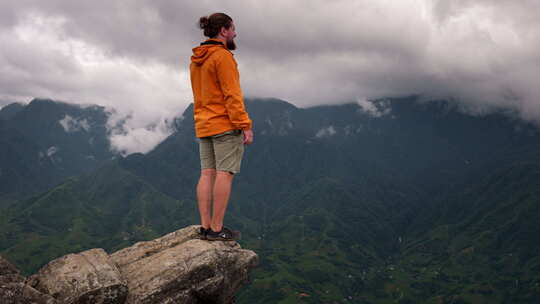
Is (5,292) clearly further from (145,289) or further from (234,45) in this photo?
(234,45)

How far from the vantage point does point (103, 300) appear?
9.34 meters

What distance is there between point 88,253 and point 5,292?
11.1ft

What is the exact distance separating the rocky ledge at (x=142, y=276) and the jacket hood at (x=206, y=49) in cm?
601

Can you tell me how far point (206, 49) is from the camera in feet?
36.2

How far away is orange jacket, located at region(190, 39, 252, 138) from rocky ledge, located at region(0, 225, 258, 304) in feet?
13.4

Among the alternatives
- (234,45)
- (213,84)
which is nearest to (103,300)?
(213,84)

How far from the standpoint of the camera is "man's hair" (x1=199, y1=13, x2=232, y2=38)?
Result: 11102 mm

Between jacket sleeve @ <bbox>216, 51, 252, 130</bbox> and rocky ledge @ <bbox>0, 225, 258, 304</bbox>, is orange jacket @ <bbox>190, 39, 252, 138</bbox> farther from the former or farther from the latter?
rocky ledge @ <bbox>0, 225, 258, 304</bbox>

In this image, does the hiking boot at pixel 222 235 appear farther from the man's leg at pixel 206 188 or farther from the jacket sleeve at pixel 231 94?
the jacket sleeve at pixel 231 94

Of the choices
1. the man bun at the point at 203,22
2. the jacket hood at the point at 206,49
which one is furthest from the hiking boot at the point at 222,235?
the man bun at the point at 203,22

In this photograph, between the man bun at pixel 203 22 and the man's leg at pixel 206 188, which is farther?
the man's leg at pixel 206 188

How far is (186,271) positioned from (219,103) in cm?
514

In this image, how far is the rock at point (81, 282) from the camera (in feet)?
29.7

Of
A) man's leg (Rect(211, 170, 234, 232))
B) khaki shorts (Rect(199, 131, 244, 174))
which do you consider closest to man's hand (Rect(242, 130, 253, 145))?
khaki shorts (Rect(199, 131, 244, 174))
